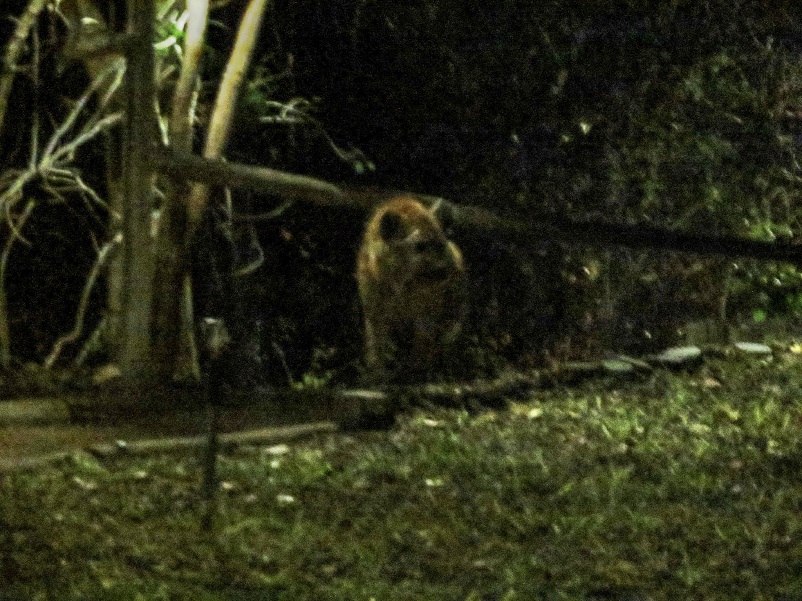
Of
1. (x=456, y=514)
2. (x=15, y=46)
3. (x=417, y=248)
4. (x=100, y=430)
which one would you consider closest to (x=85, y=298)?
(x=15, y=46)

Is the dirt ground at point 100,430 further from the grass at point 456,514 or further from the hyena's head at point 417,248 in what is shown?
the hyena's head at point 417,248

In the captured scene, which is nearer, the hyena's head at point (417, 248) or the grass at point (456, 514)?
the grass at point (456, 514)

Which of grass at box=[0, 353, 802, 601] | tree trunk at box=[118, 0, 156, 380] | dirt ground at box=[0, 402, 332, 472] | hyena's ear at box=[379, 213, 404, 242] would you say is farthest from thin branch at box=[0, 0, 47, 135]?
grass at box=[0, 353, 802, 601]

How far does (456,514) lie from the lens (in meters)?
6.79

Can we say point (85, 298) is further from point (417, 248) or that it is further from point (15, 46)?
point (417, 248)

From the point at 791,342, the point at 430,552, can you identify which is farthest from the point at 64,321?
the point at 430,552

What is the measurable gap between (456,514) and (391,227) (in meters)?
3.26

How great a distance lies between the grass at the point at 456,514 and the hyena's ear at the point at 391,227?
1.13 meters

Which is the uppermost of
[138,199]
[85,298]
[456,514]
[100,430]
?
[138,199]

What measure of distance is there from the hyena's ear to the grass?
3.69ft

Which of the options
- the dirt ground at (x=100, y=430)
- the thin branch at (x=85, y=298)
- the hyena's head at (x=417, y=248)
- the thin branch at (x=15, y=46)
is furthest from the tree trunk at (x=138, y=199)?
the hyena's head at (x=417, y=248)

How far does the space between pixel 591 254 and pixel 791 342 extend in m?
2.14

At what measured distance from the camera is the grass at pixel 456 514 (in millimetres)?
5707

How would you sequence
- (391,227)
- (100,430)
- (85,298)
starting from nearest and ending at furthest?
(100,430) → (391,227) → (85,298)
